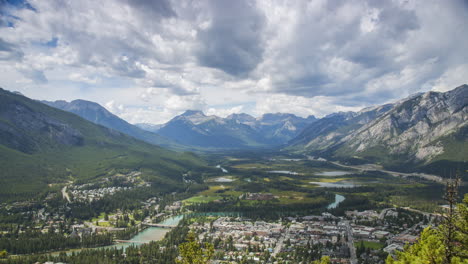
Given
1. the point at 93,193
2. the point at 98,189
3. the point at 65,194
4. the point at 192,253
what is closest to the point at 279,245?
the point at 192,253

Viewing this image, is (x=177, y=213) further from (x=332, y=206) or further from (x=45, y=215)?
(x=332, y=206)

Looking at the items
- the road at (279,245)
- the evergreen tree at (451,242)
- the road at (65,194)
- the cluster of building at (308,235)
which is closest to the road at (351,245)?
the cluster of building at (308,235)

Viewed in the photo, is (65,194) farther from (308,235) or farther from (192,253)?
(192,253)

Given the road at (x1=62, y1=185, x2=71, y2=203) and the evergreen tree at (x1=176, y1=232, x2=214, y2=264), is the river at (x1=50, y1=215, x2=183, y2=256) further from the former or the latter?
the evergreen tree at (x1=176, y1=232, x2=214, y2=264)

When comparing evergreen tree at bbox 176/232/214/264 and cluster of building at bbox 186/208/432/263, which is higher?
evergreen tree at bbox 176/232/214/264

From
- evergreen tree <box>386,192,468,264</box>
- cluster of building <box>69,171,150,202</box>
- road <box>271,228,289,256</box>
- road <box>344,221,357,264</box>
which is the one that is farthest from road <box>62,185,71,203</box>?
evergreen tree <box>386,192,468,264</box>

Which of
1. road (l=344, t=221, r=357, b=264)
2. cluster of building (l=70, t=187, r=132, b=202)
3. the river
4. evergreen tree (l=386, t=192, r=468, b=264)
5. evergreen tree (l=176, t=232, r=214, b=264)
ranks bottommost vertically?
the river

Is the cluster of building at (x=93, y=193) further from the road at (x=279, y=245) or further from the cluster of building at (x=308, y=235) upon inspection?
the road at (x=279, y=245)

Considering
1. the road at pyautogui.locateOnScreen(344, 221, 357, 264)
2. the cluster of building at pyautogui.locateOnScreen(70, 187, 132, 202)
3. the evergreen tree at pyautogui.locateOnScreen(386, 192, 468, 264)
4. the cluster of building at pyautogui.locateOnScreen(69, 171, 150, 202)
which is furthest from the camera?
the cluster of building at pyautogui.locateOnScreen(69, 171, 150, 202)

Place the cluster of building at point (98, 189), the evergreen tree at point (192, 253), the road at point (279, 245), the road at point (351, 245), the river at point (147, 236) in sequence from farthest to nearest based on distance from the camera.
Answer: the cluster of building at point (98, 189), the river at point (147, 236), the road at point (279, 245), the road at point (351, 245), the evergreen tree at point (192, 253)

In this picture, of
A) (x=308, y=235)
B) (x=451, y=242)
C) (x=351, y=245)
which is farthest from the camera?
(x=308, y=235)

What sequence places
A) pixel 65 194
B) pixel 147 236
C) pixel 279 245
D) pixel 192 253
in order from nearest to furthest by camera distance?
1. pixel 192 253
2. pixel 279 245
3. pixel 147 236
4. pixel 65 194

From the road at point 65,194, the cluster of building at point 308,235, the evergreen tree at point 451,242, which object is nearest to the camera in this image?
the evergreen tree at point 451,242
